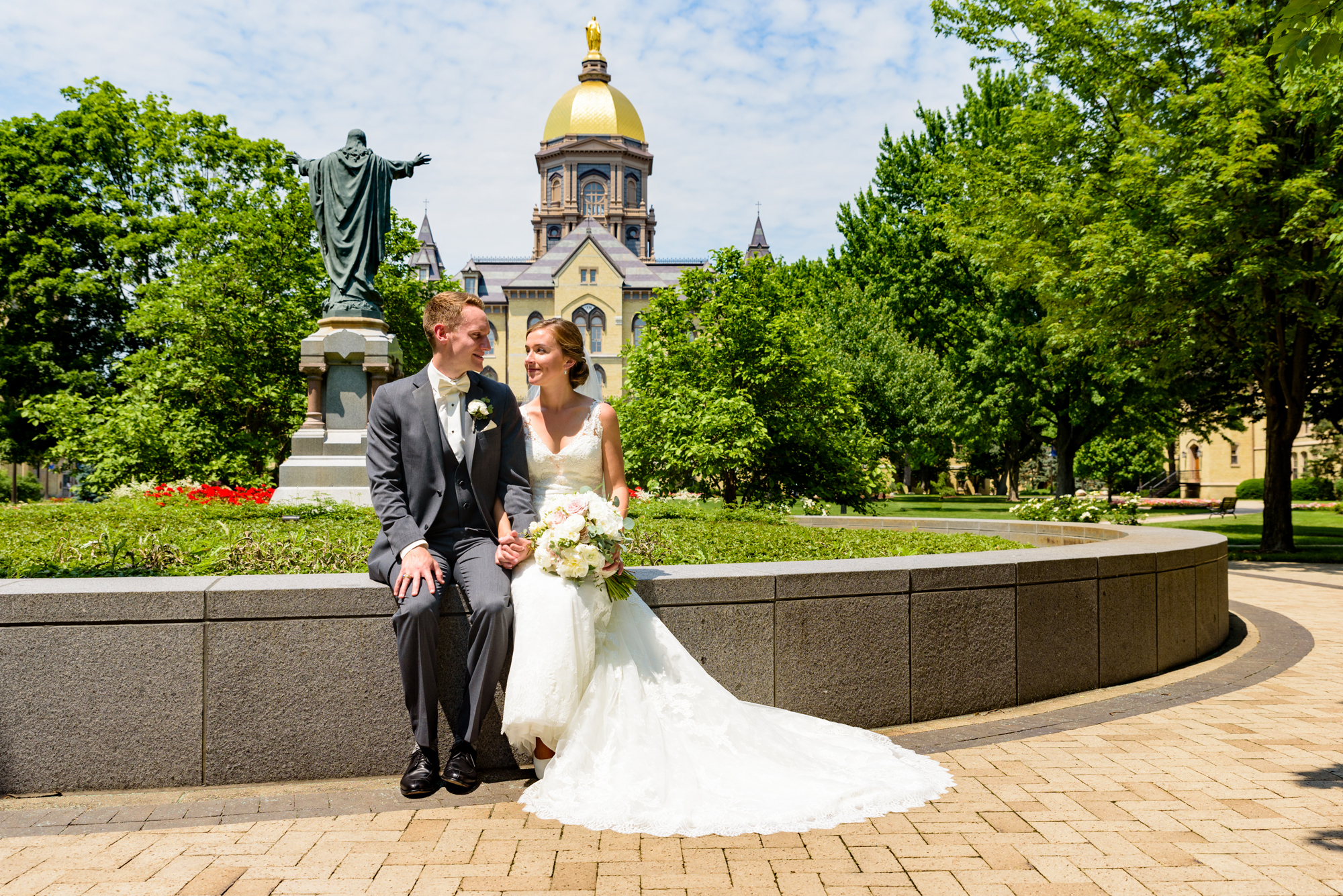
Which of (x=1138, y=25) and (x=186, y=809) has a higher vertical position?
(x=1138, y=25)

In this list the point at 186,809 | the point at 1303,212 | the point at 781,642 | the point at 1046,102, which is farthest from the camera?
the point at 1046,102

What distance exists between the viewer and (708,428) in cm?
1795

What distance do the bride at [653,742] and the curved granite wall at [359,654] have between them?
16.2 inches

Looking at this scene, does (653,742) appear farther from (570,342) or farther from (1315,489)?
(1315,489)

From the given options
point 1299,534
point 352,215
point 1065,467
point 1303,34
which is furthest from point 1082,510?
point 1065,467

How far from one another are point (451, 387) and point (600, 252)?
71452 millimetres

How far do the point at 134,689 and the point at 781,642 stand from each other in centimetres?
327

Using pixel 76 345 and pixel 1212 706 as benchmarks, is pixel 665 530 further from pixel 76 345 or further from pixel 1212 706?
pixel 76 345

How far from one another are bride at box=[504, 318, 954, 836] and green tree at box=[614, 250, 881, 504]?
13.6m

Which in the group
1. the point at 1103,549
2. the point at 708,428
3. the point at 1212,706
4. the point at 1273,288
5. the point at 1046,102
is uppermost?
the point at 1046,102

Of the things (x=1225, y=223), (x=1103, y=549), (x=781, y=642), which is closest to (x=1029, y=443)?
(x=1225, y=223)

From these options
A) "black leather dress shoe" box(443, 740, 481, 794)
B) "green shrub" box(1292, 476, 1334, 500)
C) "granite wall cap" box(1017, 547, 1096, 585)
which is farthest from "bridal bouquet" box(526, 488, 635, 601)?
"green shrub" box(1292, 476, 1334, 500)

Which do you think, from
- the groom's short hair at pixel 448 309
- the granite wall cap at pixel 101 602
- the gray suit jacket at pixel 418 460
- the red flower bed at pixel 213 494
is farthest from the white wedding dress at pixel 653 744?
the red flower bed at pixel 213 494

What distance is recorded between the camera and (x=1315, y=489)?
152 feet
